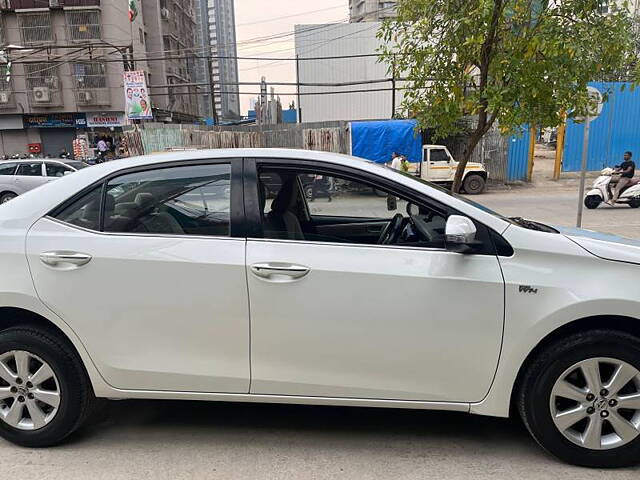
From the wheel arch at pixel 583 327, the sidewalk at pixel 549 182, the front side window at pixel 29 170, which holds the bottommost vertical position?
the sidewalk at pixel 549 182

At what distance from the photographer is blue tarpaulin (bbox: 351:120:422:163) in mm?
17594

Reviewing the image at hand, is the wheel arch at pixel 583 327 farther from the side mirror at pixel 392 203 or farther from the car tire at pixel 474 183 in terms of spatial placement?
the car tire at pixel 474 183

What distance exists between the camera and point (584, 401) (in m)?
2.44

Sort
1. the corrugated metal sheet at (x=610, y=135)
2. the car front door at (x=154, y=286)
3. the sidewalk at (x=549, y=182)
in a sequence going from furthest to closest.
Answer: the corrugated metal sheet at (x=610, y=135), the sidewalk at (x=549, y=182), the car front door at (x=154, y=286)

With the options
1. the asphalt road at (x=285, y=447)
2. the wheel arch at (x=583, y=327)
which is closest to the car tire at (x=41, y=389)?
the asphalt road at (x=285, y=447)

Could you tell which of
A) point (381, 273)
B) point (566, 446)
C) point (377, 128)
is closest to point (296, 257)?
point (381, 273)

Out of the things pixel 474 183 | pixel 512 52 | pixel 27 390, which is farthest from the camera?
pixel 474 183

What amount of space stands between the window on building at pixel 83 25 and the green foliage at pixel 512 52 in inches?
1445

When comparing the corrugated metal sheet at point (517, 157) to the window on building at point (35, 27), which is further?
the window on building at point (35, 27)

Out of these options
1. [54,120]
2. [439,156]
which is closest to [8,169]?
[439,156]

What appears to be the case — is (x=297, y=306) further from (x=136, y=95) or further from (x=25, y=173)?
(x=136, y=95)

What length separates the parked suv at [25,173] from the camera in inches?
569

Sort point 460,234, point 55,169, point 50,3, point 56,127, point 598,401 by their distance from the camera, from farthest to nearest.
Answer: point 56,127 → point 50,3 → point 55,169 → point 598,401 → point 460,234

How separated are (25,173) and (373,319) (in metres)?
15.7
